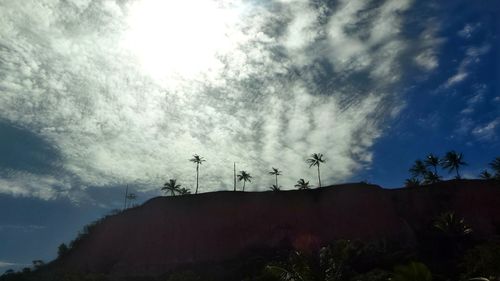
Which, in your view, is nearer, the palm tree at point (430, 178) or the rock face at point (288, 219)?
the rock face at point (288, 219)

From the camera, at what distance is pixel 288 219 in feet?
180

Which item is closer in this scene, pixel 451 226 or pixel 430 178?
pixel 451 226

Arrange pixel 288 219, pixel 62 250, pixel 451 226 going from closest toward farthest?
pixel 451 226 < pixel 288 219 < pixel 62 250

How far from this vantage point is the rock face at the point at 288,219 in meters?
53.1

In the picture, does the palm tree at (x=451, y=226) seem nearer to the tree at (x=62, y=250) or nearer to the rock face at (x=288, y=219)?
the rock face at (x=288, y=219)

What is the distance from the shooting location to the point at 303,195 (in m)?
56.3

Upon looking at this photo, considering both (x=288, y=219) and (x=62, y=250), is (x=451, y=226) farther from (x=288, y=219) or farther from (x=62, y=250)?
(x=62, y=250)

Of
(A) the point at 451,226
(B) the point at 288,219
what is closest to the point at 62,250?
(B) the point at 288,219

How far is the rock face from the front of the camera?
5309 cm

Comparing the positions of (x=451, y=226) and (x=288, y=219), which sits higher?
(x=288, y=219)

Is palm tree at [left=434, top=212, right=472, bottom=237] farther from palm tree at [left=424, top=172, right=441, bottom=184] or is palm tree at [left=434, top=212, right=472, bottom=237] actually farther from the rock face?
palm tree at [left=424, top=172, right=441, bottom=184]

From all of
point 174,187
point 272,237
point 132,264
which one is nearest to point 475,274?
point 272,237

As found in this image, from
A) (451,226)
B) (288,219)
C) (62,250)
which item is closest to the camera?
(451,226)

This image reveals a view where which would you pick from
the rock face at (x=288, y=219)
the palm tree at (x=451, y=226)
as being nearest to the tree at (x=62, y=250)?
the rock face at (x=288, y=219)
